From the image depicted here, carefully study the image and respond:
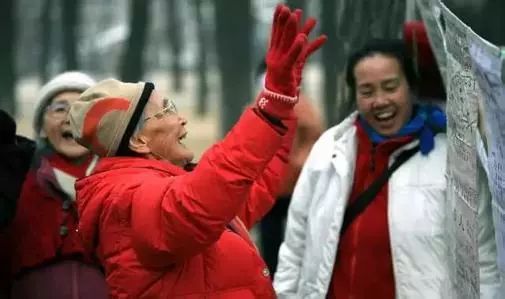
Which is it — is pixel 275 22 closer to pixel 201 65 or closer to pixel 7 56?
pixel 201 65

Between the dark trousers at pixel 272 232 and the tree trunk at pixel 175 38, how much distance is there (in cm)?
87

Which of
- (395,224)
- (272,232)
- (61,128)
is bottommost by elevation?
(272,232)

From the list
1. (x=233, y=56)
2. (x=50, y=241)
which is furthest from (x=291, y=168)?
(x=50, y=241)

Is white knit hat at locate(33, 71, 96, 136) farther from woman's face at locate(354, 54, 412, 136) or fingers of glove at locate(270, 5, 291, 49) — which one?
fingers of glove at locate(270, 5, 291, 49)

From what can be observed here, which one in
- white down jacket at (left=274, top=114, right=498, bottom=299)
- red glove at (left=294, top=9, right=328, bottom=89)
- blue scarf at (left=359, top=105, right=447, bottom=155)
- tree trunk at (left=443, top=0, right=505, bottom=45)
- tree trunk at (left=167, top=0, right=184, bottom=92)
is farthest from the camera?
tree trunk at (left=167, top=0, right=184, bottom=92)

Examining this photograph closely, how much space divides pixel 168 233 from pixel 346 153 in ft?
4.20

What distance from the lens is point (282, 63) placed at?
2.63 m

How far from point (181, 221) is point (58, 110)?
5.45 feet

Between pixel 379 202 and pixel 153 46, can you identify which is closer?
pixel 379 202

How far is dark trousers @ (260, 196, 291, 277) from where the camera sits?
5277mm

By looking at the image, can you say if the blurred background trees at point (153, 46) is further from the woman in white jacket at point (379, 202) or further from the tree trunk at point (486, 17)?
the woman in white jacket at point (379, 202)

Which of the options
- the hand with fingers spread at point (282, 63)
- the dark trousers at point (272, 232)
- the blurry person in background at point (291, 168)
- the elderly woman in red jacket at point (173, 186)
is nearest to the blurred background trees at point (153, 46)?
the blurry person in background at point (291, 168)

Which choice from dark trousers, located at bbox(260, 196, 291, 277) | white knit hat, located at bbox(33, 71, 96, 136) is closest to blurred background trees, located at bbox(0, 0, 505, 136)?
dark trousers, located at bbox(260, 196, 291, 277)

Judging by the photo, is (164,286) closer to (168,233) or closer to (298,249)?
(168,233)
